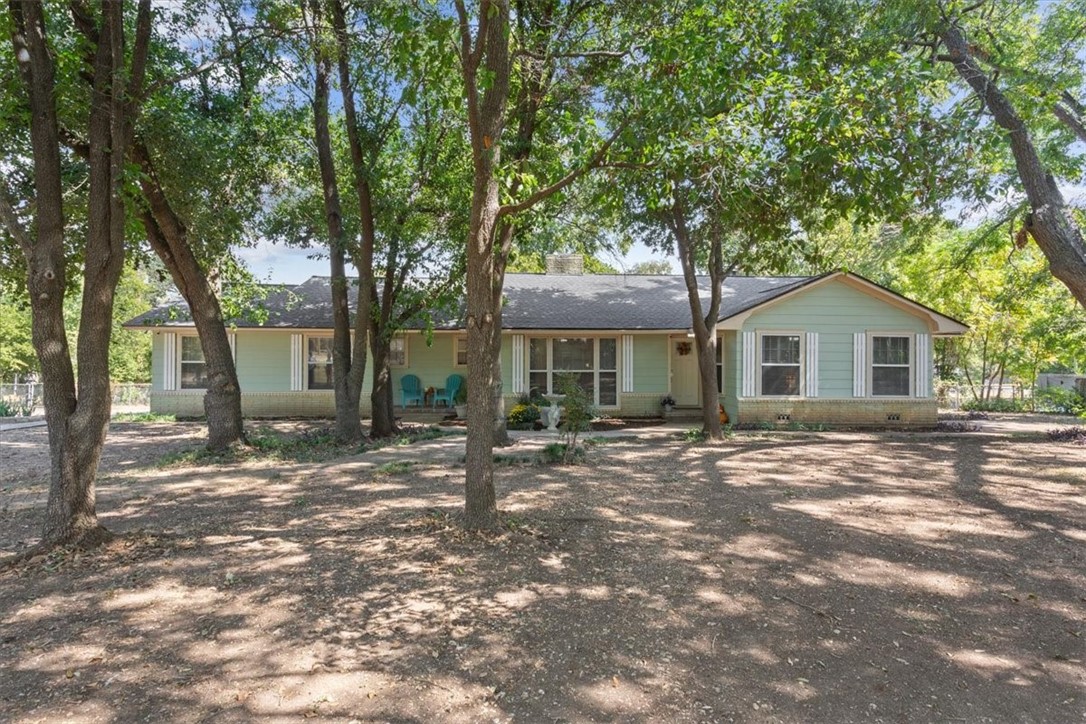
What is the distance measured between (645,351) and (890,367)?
235 inches

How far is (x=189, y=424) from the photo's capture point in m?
15.4

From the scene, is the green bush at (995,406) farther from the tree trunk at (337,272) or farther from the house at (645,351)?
the tree trunk at (337,272)

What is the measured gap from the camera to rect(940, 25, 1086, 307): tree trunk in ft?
26.9

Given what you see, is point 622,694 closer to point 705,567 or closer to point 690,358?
point 705,567

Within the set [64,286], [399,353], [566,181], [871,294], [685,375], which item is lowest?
[685,375]

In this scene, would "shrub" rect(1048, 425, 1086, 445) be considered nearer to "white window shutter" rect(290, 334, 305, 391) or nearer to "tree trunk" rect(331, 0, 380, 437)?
"tree trunk" rect(331, 0, 380, 437)

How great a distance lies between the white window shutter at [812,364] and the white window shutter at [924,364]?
253 cm

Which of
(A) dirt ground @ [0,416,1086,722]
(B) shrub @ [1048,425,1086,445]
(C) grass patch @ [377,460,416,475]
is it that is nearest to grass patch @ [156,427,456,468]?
(C) grass patch @ [377,460,416,475]

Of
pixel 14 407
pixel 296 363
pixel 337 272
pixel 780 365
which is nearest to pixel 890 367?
pixel 780 365

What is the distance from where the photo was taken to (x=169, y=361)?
16.3 metres

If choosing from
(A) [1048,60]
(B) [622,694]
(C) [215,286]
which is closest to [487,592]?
(B) [622,694]

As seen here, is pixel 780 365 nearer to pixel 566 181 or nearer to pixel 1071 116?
pixel 1071 116

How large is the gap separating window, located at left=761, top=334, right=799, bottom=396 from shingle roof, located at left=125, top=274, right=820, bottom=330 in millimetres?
1101

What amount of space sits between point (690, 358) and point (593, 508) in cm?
1159
